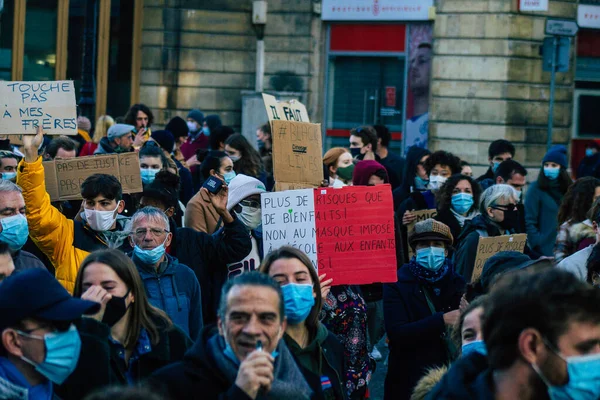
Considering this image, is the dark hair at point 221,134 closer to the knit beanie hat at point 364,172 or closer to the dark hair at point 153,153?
the dark hair at point 153,153

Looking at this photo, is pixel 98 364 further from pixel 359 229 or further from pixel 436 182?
pixel 436 182

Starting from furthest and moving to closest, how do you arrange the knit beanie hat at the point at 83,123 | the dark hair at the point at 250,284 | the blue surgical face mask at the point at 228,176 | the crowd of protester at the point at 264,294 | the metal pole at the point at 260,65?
the metal pole at the point at 260,65 < the knit beanie hat at the point at 83,123 < the blue surgical face mask at the point at 228,176 < the dark hair at the point at 250,284 < the crowd of protester at the point at 264,294

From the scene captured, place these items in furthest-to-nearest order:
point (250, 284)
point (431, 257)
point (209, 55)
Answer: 1. point (209, 55)
2. point (431, 257)
3. point (250, 284)

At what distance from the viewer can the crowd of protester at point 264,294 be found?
3.36 m

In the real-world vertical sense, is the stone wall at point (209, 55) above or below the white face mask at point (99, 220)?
above

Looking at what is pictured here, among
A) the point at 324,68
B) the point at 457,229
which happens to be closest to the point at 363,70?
the point at 324,68

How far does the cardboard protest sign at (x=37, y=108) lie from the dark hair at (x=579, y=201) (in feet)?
11.9

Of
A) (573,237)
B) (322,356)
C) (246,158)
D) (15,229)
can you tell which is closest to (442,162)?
(246,158)

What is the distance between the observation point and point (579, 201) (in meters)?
8.41

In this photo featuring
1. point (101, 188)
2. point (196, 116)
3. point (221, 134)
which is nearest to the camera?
point (101, 188)

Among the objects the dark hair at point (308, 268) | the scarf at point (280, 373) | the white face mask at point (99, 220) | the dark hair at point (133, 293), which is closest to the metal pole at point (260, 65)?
the white face mask at point (99, 220)

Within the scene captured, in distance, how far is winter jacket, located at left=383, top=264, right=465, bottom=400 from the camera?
6.38 m

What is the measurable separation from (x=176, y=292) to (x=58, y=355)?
2.22 meters

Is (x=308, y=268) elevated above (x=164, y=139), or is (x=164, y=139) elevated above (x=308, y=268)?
(x=164, y=139)
